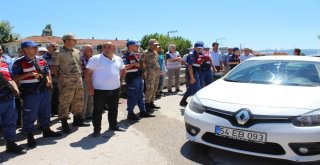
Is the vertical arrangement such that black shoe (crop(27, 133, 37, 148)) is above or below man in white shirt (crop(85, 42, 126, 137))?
below

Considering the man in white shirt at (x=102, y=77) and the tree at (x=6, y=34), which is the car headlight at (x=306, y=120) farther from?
the tree at (x=6, y=34)

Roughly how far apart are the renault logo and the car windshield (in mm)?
1226

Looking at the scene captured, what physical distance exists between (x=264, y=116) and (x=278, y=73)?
63.5 inches

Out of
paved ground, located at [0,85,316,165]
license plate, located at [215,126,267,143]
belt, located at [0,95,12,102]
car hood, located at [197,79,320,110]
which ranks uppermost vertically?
car hood, located at [197,79,320,110]

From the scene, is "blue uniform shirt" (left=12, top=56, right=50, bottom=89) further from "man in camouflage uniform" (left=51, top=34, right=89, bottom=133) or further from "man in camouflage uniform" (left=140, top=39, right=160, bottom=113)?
"man in camouflage uniform" (left=140, top=39, right=160, bottom=113)

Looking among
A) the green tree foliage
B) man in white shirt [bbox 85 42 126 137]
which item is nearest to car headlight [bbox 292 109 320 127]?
man in white shirt [bbox 85 42 126 137]

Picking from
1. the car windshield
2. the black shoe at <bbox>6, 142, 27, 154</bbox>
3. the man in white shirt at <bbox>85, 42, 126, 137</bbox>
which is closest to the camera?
the black shoe at <bbox>6, 142, 27, 154</bbox>

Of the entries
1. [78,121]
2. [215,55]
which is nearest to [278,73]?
[78,121]

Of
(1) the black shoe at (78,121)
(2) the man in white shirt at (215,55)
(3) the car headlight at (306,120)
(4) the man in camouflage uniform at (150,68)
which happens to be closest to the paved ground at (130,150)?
(1) the black shoe at (78,121)

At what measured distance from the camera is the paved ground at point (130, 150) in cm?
459

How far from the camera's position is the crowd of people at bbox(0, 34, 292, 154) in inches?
195

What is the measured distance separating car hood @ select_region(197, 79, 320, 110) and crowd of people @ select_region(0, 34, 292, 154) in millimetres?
1901

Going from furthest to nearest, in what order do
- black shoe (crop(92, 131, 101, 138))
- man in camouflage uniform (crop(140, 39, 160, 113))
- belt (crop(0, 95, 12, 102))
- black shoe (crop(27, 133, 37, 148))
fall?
man in camouflage uniform (crop(140, 39, 160, 113)) → black shoe (crop(92, 131, 101, 138)) → black shoe (crop(27, 133, 37, 148)) → belt (crop(0, 95, 12, 102))

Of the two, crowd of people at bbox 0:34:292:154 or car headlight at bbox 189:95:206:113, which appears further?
crowd of people at bbox 0:34:292:154
